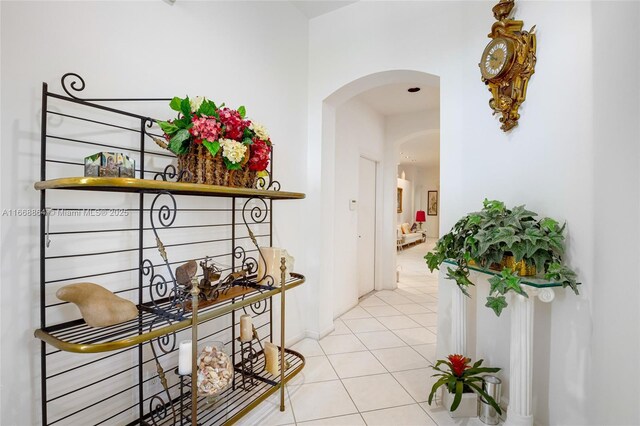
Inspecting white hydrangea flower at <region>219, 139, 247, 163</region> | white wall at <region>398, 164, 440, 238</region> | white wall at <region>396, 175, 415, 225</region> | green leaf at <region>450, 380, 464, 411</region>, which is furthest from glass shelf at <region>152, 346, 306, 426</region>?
white wall at <region>398, 164, 440, 238</region>

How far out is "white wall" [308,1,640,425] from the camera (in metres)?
1.31

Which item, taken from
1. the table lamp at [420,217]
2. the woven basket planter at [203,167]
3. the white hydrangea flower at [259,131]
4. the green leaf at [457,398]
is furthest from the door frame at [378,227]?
the table lamp at [420,217]

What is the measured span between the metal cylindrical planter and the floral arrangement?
1.96m

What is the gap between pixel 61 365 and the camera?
1319 mm

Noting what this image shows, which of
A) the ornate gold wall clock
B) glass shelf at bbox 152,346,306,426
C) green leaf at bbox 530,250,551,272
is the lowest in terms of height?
glass shelf at bbox 152,346,306,426

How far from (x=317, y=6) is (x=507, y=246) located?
104 inches

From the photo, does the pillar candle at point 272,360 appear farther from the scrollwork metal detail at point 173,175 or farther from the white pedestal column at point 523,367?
the white pedestal column at point 523,367

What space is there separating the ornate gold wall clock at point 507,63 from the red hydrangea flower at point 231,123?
1.60 metres

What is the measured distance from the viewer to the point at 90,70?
140 centimetres

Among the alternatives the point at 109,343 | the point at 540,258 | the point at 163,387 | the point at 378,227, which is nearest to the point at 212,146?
the point at 109,343

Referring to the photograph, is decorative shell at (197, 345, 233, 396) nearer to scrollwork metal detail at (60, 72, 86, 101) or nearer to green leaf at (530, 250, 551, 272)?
scrollwork metal detail at (60, 72, 86, 101)

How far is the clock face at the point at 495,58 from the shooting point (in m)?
1.81

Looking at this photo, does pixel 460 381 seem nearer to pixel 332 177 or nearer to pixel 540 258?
pixel 540 258

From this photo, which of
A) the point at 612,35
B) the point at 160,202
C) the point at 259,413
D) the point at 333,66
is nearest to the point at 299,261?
the point at 259,413
